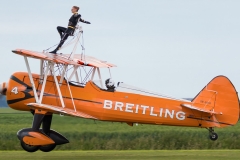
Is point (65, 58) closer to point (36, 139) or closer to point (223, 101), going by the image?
point (36, 139)

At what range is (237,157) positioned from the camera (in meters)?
18.1

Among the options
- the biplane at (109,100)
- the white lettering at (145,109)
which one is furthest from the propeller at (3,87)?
the white lettering at (145,109)

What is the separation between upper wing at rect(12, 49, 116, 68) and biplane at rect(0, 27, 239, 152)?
0.03 meters

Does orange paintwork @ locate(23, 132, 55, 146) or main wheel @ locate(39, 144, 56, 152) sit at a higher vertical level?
orange paintwork @ locate(23, 132, 55, 146)

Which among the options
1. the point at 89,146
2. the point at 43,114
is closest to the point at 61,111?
the point at 43,114

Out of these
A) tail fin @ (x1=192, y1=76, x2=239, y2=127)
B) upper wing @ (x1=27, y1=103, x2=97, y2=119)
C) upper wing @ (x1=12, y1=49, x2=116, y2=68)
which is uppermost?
upper wing @ (x1=12, y1=49, x2=116, y2=68)

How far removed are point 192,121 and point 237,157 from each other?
1.51 meters

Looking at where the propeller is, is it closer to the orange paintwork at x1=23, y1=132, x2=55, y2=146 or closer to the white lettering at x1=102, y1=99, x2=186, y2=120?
the orange paintwork at x1=23, y1=132, x2=55, y2=146

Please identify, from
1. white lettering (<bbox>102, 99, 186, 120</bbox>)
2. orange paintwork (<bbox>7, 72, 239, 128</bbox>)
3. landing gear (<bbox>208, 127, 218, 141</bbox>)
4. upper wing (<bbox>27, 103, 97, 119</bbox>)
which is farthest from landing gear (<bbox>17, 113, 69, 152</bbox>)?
landing gear (<bbox>208, 127, 218, 141</bbox>)

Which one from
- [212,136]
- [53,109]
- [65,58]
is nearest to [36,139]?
[53,109]

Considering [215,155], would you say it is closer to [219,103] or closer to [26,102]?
[219,103]

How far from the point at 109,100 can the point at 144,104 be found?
3.04ft

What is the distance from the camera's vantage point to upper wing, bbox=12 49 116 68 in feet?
59.2

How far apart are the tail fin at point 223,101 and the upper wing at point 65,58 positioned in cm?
304
